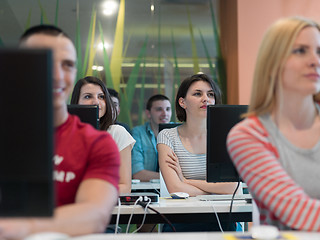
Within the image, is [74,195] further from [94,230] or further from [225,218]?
[225,218]

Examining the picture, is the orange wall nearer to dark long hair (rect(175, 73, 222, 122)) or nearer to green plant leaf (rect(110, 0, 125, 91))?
green plant leaf (rect(110, 0, 125, 91))

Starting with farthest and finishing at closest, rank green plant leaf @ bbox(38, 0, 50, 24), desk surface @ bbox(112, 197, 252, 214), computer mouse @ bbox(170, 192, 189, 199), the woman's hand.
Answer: green plant leaf @ bbox(38, 0, 50, 24) → the woman's hand → computer mouse @ bbox(170, 192, 189, 199) → desk surface @ bbox(112, 197, 252, 214)

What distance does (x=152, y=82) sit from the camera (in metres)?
5.77

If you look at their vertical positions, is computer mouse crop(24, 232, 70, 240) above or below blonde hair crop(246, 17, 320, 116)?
below

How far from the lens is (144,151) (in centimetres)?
476

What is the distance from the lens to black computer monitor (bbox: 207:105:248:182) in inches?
85.7

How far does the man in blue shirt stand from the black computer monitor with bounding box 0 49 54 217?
11.0 feet

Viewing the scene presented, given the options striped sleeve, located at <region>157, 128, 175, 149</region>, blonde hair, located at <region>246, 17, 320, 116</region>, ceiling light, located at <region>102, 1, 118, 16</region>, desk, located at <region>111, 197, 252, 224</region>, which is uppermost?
ceiling light, located at <region>102, 1, 118, 16</region>

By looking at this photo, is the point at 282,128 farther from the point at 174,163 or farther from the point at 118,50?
the point at 118,50

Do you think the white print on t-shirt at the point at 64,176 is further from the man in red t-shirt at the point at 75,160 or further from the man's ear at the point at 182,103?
the man's ear at the point at 182,103

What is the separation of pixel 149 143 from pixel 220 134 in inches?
106

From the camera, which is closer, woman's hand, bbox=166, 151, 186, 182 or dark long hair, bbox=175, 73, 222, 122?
woman's hand, bbox=166, 151, 186, 182

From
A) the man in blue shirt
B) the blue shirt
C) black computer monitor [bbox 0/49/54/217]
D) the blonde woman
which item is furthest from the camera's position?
the blue shirt

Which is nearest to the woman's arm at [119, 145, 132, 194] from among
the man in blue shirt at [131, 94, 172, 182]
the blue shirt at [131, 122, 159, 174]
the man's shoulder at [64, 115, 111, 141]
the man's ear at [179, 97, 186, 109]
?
the man's ear at [179, 97, 186, 109]
